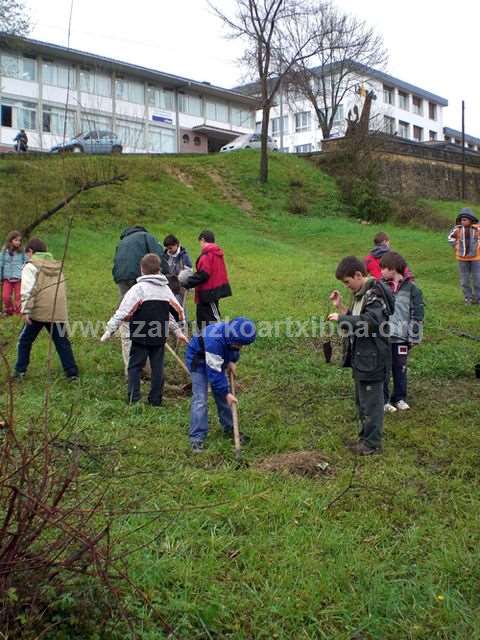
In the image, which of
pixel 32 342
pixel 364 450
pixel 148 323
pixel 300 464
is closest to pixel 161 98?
pixel 32 342

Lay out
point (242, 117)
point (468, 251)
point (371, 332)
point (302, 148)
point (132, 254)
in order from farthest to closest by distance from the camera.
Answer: point (302, 148)
point (242, 117)
point (468, 251)
point (132, 254)
point (371, 332)

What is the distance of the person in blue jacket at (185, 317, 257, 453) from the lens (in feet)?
17.0

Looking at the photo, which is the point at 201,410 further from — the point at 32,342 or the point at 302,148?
the point at 302,148

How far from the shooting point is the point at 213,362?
5.22 meters

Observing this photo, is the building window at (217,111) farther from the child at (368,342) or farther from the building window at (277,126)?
the child at (368,342)

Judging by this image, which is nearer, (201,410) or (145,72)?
(201,410)

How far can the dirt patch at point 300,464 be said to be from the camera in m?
4.71

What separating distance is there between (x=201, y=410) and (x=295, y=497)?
1422mm

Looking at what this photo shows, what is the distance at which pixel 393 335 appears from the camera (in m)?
6.30

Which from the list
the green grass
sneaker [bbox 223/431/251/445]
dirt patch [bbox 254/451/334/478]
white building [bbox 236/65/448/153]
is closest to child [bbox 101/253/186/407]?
the green grass

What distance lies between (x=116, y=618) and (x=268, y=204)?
23.4 metres

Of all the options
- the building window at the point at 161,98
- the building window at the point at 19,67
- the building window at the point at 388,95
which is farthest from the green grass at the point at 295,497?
the building window at the point at 388,95

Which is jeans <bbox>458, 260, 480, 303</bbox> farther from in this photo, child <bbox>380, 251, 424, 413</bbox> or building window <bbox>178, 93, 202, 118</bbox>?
building window <bbox>178, 93, 202, 118</bbox>

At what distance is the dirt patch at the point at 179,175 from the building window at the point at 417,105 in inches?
1898
